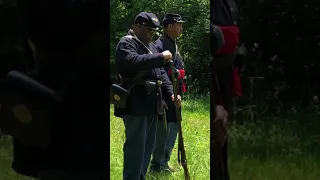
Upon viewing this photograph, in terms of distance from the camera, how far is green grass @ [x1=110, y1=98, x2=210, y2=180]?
155 inches

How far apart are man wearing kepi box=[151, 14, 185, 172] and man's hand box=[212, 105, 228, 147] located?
4.81 feet

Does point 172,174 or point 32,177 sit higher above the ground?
point 32,177

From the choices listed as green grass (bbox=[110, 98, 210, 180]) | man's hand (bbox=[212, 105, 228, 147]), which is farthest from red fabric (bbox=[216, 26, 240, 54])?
green grass (bbox=[110, 98, 210, 180])

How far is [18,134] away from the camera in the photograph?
6.82 feet

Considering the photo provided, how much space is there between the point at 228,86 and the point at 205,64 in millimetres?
4578

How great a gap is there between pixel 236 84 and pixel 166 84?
1497 mm

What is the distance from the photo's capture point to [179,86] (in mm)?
3758

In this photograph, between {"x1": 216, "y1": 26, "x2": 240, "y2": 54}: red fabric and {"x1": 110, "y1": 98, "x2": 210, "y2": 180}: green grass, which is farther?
{"x1": 110, "y1": 98, "x2": 210, "y2": 180}: green grass

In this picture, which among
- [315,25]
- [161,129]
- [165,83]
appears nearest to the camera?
[315,25]

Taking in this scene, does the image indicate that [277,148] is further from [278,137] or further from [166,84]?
[166,84]

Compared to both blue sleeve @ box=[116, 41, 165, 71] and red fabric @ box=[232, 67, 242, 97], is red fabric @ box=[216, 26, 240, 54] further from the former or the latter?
blue sleeve @ box=[116, 41, 165, 71]

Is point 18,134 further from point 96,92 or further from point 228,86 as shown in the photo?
point 228,86

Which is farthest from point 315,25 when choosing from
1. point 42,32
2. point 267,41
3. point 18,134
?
point 18,134

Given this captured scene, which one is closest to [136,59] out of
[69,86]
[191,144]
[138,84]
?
[138,84]
